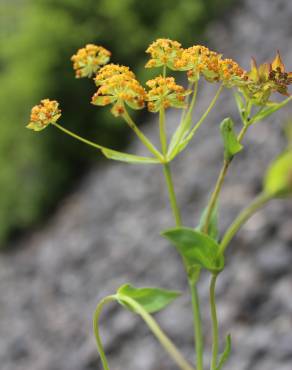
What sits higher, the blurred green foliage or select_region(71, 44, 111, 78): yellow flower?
the blurred green foliage


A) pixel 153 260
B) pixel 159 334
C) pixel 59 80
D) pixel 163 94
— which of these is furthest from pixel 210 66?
pixel 59 80

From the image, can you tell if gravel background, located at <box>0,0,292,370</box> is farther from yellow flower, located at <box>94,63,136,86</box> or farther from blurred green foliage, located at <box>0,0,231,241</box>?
yellow flower, located at <box>94,63,136,86</box>

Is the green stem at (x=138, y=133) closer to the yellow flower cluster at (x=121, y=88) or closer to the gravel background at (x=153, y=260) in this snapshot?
the yellow flower cluster at (x=121, y=88)

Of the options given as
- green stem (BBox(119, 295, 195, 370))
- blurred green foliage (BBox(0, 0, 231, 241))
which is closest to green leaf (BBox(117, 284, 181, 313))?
green stem (BBox(119, 295, 195, 370))

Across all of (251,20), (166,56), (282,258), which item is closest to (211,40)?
(251,20)

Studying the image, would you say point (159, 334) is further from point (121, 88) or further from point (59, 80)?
point (59, 80)

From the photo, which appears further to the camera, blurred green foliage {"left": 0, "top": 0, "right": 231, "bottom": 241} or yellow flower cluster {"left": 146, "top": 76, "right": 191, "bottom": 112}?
blurred green foliage {"left": 0, "top": 0, "right": 231, "bottom": 241}

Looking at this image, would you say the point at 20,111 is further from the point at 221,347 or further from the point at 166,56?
the point at 166,56

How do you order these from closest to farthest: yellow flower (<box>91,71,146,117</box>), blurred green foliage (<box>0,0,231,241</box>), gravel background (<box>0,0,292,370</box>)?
yellow flower (<box>91,71,146,117</box>), gravel background (<box>0,0,292,370</box>), blurred green foliage (<box>0,0,231,241</box>)
